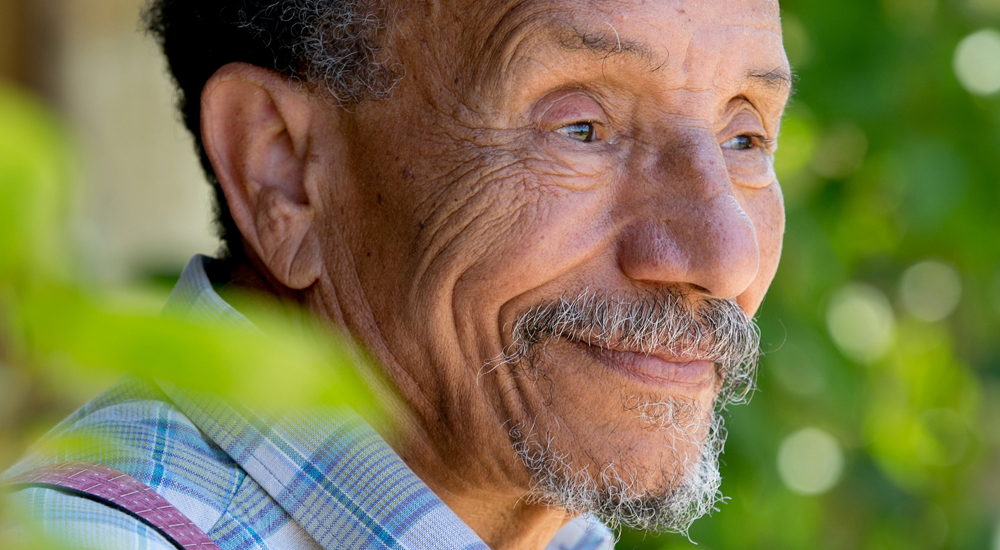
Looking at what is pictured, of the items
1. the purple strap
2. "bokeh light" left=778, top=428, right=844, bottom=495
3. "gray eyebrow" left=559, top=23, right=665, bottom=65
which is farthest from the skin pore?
"bokeh light" left=778, top=428, right=844, bottom=495

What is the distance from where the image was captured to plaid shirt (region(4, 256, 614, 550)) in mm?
1372

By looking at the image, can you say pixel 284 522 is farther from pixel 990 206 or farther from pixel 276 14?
pixel 990 206

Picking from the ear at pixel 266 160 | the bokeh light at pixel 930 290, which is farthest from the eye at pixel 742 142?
the bokeh light at pixel 930 290

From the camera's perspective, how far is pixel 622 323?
1608 millimetres

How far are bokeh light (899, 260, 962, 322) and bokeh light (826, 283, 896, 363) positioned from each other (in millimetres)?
155

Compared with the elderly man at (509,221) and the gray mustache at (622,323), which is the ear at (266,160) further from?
the gray mustache at (622,323)

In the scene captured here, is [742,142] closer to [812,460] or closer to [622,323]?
[622,323]

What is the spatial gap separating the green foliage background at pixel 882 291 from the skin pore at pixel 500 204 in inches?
44.1

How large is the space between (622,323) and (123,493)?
0.79 metres

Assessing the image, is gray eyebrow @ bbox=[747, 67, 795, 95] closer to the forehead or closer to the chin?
the forehead

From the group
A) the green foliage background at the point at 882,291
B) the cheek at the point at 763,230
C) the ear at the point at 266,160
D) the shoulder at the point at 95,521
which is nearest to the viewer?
the shoulder at the point at 95,521

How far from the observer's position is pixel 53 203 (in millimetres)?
347

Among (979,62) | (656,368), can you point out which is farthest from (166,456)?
(979,62)

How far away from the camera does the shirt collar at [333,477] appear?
1.44 metres
